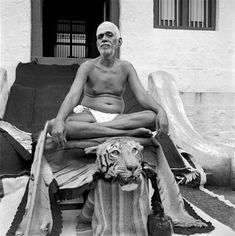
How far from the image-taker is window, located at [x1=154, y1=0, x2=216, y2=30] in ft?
23.0

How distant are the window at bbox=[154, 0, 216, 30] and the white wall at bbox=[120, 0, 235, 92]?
13 centimetres

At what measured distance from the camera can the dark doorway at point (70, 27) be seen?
10602 mm

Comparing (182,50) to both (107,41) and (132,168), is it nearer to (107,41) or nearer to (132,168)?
(107,41)

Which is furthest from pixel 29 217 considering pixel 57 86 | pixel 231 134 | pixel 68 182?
pixel 231 134

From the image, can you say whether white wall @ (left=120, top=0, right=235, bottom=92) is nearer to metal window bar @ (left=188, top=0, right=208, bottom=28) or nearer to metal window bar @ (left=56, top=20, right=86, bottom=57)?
metal window bar @ (left=188, top=0, right=208, bottom=28)

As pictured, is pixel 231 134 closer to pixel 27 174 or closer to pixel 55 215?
pixel 27 174

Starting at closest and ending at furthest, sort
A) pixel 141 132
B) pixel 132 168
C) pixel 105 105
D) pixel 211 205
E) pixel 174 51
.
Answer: pixel 132 168 < pixel 141 132 < pixel 105 105 < pixel 211 205 < pixel 174 51

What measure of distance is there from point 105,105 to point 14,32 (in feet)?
14.0

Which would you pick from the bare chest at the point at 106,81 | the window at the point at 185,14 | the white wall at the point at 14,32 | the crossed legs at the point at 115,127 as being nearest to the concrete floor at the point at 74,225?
the crossed legs at the point at 115,127

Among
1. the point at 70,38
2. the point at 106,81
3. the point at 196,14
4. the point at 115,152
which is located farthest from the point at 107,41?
the point at 70,38

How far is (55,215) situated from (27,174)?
92 centimetres

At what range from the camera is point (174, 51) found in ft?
22.8

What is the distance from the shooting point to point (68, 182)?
260 centimetres

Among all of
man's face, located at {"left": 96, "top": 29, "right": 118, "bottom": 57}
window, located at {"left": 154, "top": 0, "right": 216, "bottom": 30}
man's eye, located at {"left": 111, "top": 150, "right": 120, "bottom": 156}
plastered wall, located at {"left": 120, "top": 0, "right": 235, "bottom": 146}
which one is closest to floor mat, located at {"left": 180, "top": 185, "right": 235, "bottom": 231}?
man's eye, located at {"left": 111, "top": 150, "right": 120, "bottom": 156}
